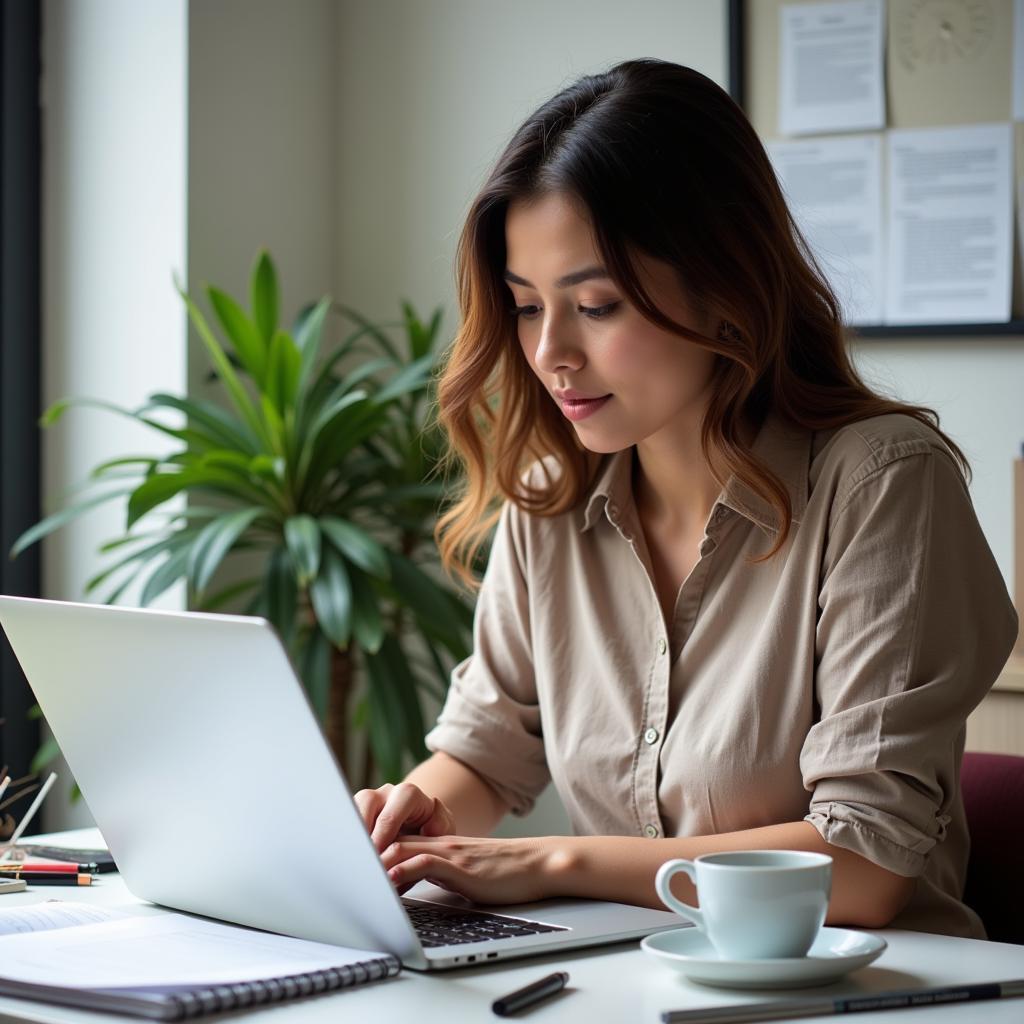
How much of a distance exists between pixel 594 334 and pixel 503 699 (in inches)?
17.3

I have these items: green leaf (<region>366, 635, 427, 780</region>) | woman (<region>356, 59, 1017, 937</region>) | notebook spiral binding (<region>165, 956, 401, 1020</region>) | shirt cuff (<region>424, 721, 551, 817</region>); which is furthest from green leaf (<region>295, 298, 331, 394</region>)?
notebook spiral binding (<region>165, 956, 401, 1020</region>)

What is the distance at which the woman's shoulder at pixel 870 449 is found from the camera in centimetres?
129

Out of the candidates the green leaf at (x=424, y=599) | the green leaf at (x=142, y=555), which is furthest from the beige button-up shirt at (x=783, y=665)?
the green leaf at (x=142, y=555)

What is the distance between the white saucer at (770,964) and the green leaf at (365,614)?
1.46 m

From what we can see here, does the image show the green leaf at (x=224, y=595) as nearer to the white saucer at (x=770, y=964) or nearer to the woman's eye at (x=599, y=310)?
the woman's eye at (x=599, y=310)

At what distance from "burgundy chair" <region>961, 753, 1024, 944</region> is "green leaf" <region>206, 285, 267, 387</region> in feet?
5.16

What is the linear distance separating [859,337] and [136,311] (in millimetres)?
1399

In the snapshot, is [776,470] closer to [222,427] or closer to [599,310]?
[599,310]

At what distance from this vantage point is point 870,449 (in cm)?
130

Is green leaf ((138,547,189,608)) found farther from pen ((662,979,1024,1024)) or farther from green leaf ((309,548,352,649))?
pen ((662,979,1024,1024))

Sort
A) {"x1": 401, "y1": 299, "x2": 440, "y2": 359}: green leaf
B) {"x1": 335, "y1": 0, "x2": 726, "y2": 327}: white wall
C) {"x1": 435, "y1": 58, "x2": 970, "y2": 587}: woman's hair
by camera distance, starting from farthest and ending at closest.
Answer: {"x1": 335, "y1": 0, "x2": 726, "y2": 327}: white wall → {"x1": 401, "y1": 299, "x2": 440, "y2": 359}: green leaf → {"x1": 435, "y1": 58, "x2": 970, "y2": 587}: woman's hair

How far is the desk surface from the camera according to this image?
829 mm

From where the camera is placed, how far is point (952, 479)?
129 cm

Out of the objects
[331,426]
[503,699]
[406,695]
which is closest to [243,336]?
[331,426]
